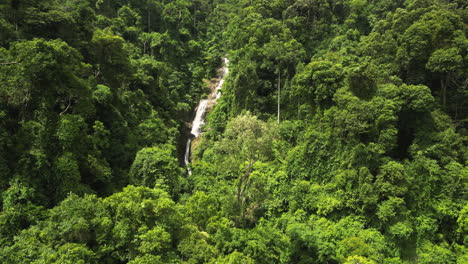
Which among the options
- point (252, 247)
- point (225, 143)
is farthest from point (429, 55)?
point (252, 247)

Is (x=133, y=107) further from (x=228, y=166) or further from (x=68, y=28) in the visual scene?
(x=228, y=166)

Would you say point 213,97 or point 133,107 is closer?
point 133,107

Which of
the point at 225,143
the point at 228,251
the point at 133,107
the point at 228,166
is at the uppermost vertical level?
the point at 133,107

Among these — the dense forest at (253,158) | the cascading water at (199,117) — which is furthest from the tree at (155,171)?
the cascading water at (199,117)

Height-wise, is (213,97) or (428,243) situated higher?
(213,97)

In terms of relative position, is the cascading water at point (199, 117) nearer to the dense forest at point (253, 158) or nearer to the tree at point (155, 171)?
the dense forest at point (253, 158)

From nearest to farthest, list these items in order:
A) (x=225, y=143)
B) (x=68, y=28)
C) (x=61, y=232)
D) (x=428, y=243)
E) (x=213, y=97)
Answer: (x=61, y=232) < (x=428, y=243) < (x=225, y=143) < (x=68, y=28) < (x=213, y=97)

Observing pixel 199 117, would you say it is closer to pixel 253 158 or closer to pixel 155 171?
pixel 155 171

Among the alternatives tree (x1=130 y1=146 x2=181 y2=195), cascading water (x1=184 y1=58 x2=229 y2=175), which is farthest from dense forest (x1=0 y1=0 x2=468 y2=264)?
cascading water (x1=184 y1=58 x2=229 y2=175)

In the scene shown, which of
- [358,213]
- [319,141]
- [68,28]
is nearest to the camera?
[358,213]
